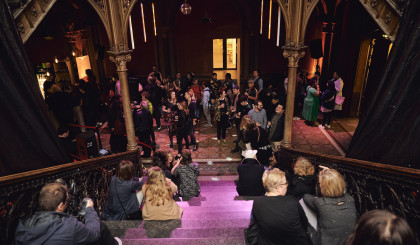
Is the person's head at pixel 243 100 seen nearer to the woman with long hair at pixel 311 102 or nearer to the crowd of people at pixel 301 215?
the woman with long hair at pixel 311 102

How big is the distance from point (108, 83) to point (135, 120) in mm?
4846

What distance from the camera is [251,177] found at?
4340 millimetres

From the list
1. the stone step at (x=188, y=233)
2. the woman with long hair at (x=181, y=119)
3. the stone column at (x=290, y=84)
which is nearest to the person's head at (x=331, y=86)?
the stone column at (x=290, y=84)

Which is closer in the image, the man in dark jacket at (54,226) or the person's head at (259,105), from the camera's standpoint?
the man in dark jacket at (54,226)

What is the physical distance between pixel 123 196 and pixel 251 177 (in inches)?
75.4

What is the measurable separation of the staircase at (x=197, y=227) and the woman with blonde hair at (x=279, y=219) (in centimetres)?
46

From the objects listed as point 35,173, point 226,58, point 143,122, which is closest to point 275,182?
point 35,173

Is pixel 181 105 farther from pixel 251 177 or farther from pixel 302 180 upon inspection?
pixel 302 180

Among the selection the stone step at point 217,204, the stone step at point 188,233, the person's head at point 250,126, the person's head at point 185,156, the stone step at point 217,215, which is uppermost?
the person's head at point 250,126

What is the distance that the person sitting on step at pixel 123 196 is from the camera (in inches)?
143

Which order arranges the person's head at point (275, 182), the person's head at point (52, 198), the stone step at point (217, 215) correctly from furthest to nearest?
1. the stone step at point (217, 215)
2. the person's head at point (275, 182)
3. the person's head at point (52, 198)

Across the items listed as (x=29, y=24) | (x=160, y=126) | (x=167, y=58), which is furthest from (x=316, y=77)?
(x=29, y=24)

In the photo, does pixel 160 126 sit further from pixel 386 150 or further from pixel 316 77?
pixel 386 150

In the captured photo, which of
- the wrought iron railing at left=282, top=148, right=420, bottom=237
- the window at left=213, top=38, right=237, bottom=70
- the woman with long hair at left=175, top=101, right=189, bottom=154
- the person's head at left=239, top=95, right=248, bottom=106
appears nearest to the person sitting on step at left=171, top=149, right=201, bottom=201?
the wrought iron railing at left=282, top=148, right=420, bottom=237
